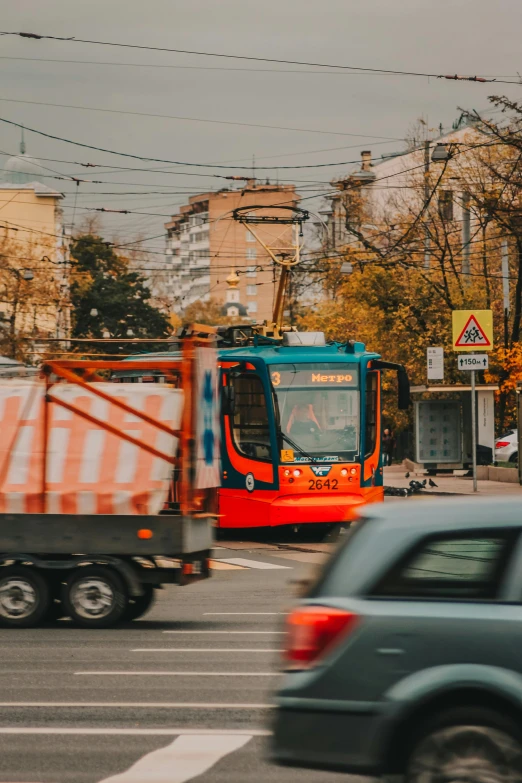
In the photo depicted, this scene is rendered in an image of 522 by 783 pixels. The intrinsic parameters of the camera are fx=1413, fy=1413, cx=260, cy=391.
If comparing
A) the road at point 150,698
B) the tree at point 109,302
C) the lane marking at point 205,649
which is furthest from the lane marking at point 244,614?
the tree at point 109,302

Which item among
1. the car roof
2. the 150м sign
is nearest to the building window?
the 150м sign

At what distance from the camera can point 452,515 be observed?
18.0 ft

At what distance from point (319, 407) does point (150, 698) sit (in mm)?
13824

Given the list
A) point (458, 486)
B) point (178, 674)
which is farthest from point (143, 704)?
point (458, 486)

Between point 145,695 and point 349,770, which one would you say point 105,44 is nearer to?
point 145,695

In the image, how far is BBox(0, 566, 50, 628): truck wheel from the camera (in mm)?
12484

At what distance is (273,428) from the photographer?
22.2 meters

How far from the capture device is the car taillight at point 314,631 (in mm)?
5344

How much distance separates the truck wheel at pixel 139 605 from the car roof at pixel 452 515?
24.6ft

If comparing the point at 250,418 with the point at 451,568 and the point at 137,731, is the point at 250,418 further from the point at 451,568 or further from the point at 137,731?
the point at 451,568

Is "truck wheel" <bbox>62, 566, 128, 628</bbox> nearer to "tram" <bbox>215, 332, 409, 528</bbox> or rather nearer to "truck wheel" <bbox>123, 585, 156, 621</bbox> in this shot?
"truck wheel" <bbox>123, 585, 156, 621</bbox>

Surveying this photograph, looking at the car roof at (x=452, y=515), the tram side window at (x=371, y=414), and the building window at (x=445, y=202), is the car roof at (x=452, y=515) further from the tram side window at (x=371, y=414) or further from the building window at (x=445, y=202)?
the building window at (x=445, y=202)

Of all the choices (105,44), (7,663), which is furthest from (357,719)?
(105,44)

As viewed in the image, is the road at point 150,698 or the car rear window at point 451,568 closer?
the car rear window at point 451,568
